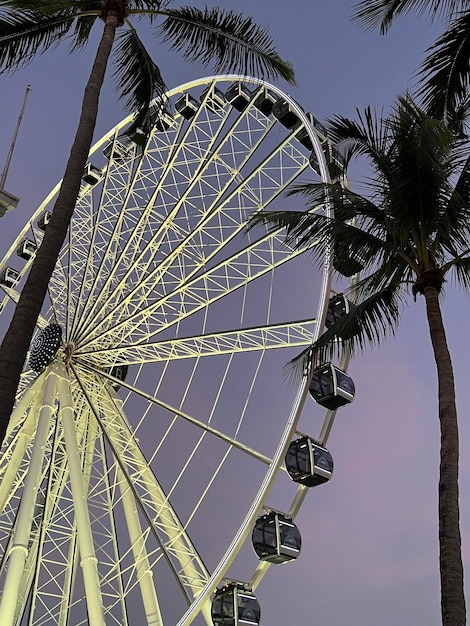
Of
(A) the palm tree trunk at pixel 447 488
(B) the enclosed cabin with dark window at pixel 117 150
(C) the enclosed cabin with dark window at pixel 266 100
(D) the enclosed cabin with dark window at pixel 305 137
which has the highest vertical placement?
(C) the enclosed cabin with dark window at pixel 266 100

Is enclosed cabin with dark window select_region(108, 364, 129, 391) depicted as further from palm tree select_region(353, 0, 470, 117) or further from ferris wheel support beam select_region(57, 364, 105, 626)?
palm tree select_region(353, 0, 470, 117)

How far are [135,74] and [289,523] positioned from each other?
8.90 meters

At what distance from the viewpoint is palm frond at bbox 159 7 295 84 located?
1277cm

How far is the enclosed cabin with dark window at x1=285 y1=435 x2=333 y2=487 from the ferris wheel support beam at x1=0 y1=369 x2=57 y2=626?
5560 mm

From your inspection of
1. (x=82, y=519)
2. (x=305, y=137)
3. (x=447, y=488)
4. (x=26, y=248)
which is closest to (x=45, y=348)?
(x=82, y=519)

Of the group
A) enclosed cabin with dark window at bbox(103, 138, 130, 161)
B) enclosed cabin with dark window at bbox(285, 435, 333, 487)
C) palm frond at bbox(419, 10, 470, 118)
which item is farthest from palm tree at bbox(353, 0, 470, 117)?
enclosed cabin with dark window at bbox(103, 138, 130, 161)

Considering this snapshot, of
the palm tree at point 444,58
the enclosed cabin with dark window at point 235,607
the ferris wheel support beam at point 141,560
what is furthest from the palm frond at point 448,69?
the ferris wheel support beam at point 141,560

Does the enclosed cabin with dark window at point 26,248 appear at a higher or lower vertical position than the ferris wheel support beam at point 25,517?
higher

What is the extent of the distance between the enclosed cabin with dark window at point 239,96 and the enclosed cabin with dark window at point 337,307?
8.47 metres

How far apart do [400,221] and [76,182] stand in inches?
191

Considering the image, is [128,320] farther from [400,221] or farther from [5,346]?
[5,346]

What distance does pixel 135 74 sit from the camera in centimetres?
1309

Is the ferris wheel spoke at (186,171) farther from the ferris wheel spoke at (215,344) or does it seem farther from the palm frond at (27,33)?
the palm frond at (27,33)

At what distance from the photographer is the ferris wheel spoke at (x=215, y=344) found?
18.2 metres
